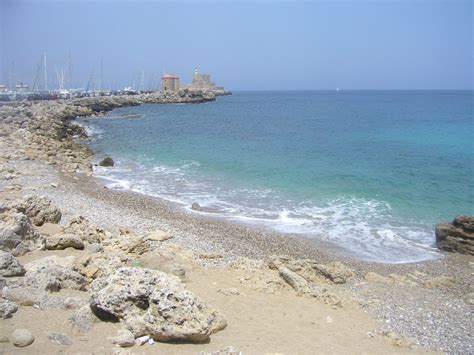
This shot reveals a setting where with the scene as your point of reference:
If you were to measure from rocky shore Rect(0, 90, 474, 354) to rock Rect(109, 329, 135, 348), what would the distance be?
2cm

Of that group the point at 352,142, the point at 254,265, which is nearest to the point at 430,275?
the point at 254,265

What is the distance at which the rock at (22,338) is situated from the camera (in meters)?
5.62

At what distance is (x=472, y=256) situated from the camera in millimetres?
13625

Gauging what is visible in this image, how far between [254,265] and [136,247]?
3.02m

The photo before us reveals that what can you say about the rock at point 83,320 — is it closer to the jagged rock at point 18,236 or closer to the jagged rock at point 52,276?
the jagged rock at point 52,276

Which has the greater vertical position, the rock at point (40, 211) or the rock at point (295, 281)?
the rock at point (40, 211)

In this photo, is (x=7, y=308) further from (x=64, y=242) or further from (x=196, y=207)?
(x=196, y=207)

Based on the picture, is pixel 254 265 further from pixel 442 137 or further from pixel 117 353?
pixel 442 137

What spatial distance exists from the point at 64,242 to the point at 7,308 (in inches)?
151

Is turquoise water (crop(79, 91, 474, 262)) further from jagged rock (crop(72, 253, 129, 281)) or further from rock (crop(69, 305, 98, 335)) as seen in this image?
rock (crop(69, 305, 98, 335))

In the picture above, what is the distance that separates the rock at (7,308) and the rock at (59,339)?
2.77 ft

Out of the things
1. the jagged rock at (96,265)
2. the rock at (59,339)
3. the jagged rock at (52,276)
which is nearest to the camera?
the rock at (59,339)

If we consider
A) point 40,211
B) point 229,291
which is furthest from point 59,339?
point 40,211

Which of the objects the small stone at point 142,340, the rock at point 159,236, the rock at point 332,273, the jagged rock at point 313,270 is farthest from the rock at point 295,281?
the rock at point 159,236
